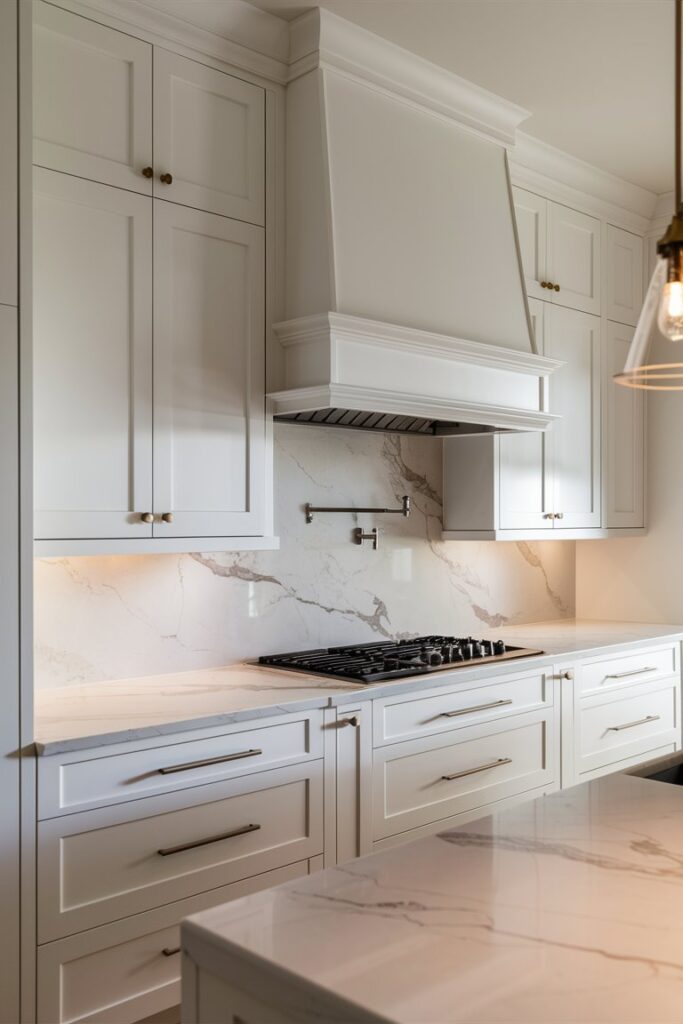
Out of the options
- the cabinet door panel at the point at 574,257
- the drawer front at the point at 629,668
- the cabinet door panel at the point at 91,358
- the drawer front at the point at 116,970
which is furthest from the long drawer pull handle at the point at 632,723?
the cabinet door panel at the point at 91,358

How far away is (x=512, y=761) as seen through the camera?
309 centimetres

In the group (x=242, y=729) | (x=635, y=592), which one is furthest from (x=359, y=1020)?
(x=635, y=592)

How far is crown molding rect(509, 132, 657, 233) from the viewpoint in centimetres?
362

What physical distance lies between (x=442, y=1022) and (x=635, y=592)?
370 cm

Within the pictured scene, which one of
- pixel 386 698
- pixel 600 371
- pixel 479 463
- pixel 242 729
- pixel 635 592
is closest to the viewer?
pixel 242 729

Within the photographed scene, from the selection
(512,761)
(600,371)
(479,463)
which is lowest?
(512,761)

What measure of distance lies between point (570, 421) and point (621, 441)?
424 mm

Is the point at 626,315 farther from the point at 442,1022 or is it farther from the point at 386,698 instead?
the point at 442,1022

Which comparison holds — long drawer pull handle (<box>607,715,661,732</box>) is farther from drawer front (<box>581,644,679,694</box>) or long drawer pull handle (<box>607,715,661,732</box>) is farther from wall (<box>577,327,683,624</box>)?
wall (<box>577,327,683,624</box>)

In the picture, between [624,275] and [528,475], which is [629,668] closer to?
[528,475]

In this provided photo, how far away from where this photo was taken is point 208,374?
258cm

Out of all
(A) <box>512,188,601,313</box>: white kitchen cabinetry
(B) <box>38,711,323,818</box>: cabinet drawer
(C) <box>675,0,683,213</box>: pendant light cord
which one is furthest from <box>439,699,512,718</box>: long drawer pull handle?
(C) <box>675,0,683,213</box>: pendant light cord

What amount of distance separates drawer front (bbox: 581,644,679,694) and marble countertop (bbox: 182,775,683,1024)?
2.08 m

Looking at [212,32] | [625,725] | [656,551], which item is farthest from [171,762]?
[656,551]
